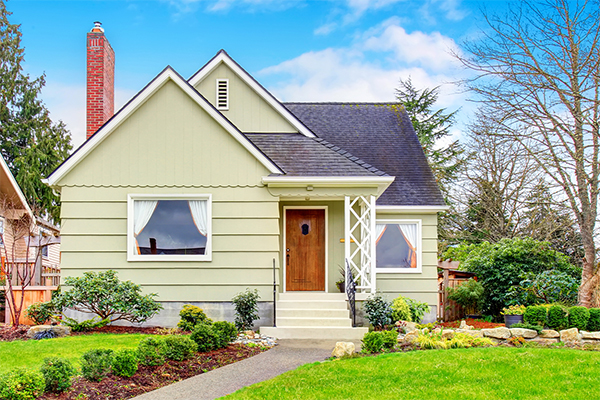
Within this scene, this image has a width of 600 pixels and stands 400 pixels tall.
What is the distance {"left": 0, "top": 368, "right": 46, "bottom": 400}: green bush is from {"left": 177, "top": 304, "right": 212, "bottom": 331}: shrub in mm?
4524

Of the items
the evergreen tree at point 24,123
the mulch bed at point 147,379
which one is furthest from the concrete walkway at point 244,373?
the evergreen tree at point 24,123

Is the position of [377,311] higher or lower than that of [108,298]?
lower

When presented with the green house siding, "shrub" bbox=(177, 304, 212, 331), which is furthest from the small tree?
the green house siding

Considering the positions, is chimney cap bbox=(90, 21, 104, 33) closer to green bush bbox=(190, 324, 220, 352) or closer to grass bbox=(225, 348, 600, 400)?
green bush bbox=(190, 324, 220, 352)

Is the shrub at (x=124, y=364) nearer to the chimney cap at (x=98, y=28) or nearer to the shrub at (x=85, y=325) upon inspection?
the shrub at (x=85, y=325)

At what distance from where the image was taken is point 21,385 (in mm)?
5805

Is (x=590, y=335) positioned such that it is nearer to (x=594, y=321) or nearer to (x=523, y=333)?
(x=594, y=321)

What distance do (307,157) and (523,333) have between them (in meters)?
5.75

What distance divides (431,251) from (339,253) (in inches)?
94.1

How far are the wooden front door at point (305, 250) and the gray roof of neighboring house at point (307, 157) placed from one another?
5.37 feet

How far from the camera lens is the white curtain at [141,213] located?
39.3 ft

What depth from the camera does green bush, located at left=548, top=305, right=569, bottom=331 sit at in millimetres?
10148

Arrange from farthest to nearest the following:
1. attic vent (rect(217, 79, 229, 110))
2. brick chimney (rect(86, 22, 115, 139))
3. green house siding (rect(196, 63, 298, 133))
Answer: attic vent (rect(217, 79, 229, 110)), green house siding (rect(196, 63, 298, 133)), brick chimney (rect(86, 22, 115, 139))

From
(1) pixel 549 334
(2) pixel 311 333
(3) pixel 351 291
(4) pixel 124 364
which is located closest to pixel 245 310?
(2) pixel 311 333
